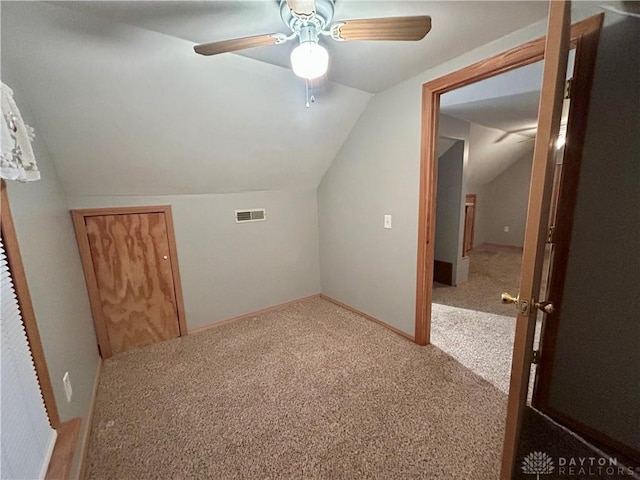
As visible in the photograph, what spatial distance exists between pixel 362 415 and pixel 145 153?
7.37 ft

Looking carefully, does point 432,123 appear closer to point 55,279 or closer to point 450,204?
point 450,204

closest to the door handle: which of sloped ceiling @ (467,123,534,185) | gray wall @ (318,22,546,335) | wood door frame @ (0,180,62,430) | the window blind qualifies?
gray wall @ (318,22,546,335)

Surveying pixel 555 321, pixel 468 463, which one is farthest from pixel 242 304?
pixel 555 321

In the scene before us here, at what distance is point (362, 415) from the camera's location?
1.56 metres

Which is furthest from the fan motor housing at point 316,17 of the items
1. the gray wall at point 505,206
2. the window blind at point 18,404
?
the gray wall at point 505,206

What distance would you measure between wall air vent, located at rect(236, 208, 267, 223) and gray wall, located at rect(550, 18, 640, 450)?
2.37 metres

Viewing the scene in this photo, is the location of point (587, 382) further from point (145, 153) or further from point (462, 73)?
point (145, 153)

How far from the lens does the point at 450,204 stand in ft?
11.7

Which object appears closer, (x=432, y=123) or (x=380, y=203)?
(x=432, y=123)

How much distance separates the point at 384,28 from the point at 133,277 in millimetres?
2466

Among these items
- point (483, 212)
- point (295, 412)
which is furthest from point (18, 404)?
point (483, 212)

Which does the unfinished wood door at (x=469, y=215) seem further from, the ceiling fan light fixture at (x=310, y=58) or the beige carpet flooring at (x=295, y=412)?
the ceiling fan light fixture at (x=310, y=58)

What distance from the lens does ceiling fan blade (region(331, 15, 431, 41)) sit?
3.32 ft

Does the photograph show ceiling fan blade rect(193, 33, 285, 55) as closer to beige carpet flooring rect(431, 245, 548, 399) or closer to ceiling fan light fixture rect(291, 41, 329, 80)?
ceiling fan light fixture rect(291, 41, 329, 80)
